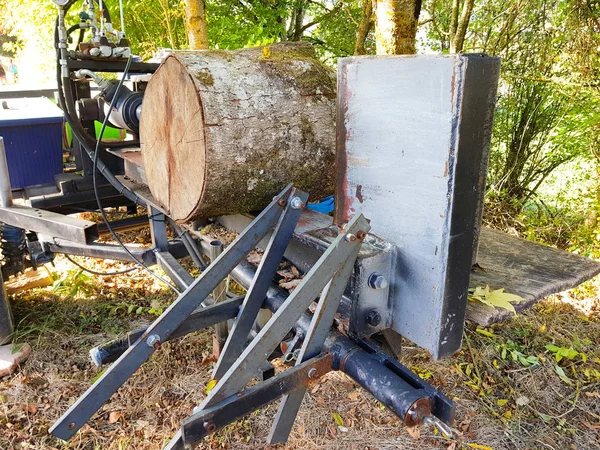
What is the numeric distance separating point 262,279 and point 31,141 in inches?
104

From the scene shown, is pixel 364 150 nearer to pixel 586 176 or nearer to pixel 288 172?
pixel 288 172

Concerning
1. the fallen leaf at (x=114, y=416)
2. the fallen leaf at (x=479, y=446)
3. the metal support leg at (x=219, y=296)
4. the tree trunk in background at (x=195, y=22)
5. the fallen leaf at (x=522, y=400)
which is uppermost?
the tree trunk in background at (x=195, y=22)

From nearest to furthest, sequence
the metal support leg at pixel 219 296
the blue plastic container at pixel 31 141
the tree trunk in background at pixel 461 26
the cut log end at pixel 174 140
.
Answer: the cut log end at pixel 174 140
the metal support leg at pixel 219 296
the blue plastic container at pixel 31 141
the tree trunk in background at pixel 461 26

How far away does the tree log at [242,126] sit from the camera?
1925 mm

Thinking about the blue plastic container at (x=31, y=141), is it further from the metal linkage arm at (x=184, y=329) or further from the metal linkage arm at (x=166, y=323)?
the metal linkage arm at (x=166, y=323)

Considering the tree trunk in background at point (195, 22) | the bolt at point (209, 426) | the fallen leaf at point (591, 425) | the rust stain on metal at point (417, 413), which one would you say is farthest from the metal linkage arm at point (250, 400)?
the tree trunk in background at point (195, 22)

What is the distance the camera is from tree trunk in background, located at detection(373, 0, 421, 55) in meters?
3.55

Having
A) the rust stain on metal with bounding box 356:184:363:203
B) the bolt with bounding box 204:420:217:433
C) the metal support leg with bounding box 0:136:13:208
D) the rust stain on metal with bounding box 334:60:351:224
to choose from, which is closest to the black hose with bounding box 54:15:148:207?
the metal support leg with bounding box 0:136:13:208

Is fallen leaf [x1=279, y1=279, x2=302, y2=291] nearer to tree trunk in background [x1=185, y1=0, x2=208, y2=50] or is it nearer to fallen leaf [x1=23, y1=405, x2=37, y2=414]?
fallen leaf [x1=23, y1=405, x2=37, y2=414]

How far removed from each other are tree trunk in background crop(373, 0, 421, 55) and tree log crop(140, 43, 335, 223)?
61.6 inches

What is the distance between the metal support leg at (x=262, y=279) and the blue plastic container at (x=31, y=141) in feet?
8.31

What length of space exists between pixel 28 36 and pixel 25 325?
894cm

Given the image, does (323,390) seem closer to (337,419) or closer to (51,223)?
(337,419)

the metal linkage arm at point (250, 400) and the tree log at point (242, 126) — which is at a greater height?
the tree log at point (242, 126)
